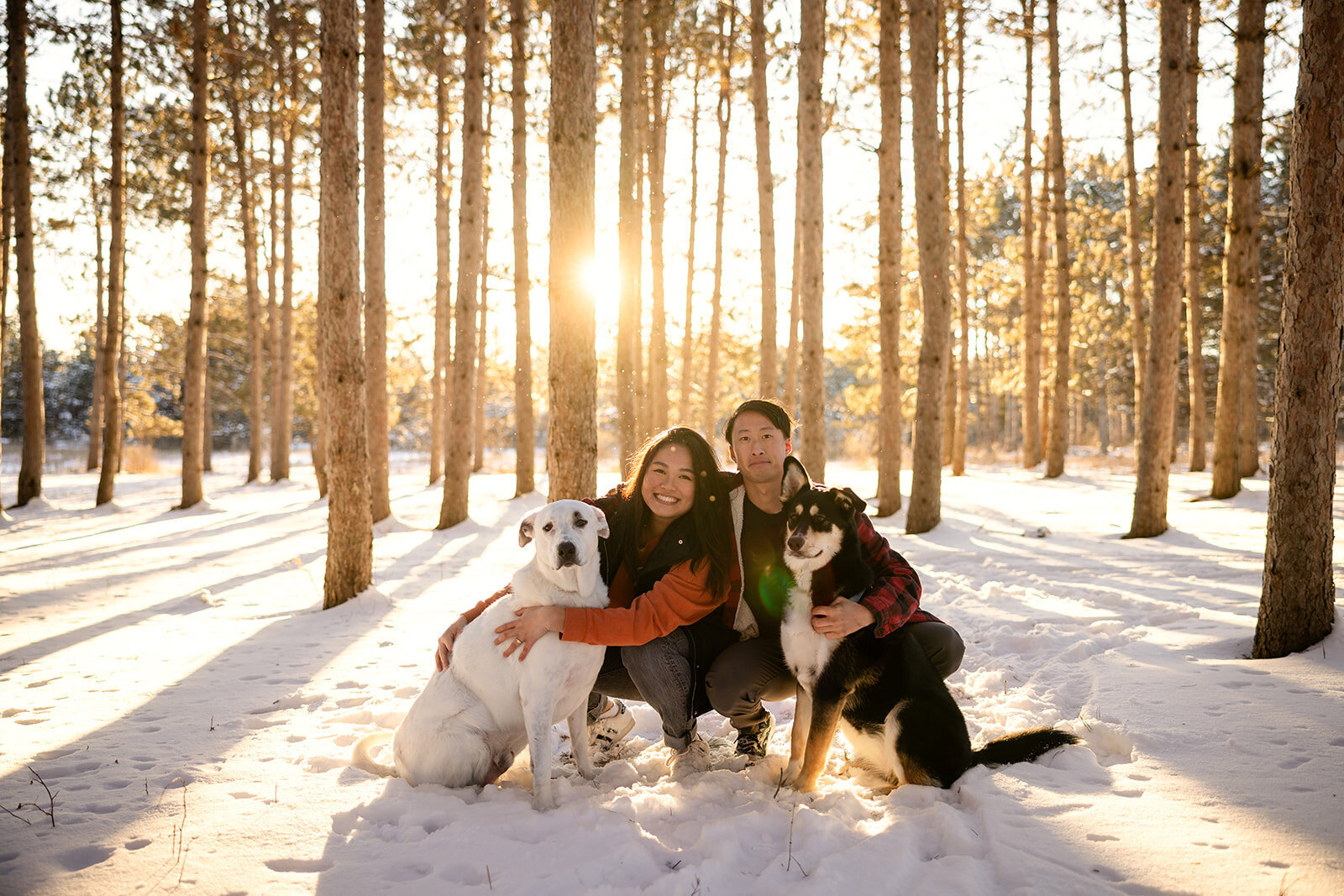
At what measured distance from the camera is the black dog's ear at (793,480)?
3.00m

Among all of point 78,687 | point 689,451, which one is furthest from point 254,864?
point 78,687

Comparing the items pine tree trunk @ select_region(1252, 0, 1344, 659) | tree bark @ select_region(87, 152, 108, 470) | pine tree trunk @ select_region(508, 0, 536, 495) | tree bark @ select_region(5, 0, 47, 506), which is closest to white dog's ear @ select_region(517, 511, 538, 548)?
pine tree trunk @ select_region(1252, 0, 1344, 659)

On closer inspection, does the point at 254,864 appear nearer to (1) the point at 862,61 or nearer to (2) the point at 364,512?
(2) the point at 364,512

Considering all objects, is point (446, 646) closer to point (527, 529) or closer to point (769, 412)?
point (527, 529)

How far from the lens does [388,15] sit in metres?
10.3

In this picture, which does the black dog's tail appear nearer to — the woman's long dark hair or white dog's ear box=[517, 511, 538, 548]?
the woman's long dark hair

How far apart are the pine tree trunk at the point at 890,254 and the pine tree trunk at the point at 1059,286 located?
23.8 ft

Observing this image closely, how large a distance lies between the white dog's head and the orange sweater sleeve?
0.14 meters

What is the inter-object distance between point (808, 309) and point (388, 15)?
7736 mm

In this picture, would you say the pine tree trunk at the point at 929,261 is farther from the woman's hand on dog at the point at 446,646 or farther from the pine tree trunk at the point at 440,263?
the pine tree trunk at the point at 440,263

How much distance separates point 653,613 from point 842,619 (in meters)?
0.77

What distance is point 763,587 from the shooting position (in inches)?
123

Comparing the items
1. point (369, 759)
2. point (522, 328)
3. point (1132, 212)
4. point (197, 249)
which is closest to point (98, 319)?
point (197, 249)

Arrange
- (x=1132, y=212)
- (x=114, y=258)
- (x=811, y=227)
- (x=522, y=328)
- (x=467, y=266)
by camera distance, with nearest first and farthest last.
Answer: (x=811, y=227)
(x=467, y=266)
(x=522, y=328)
(x=114, y=258)
(x=1132, y=212)
